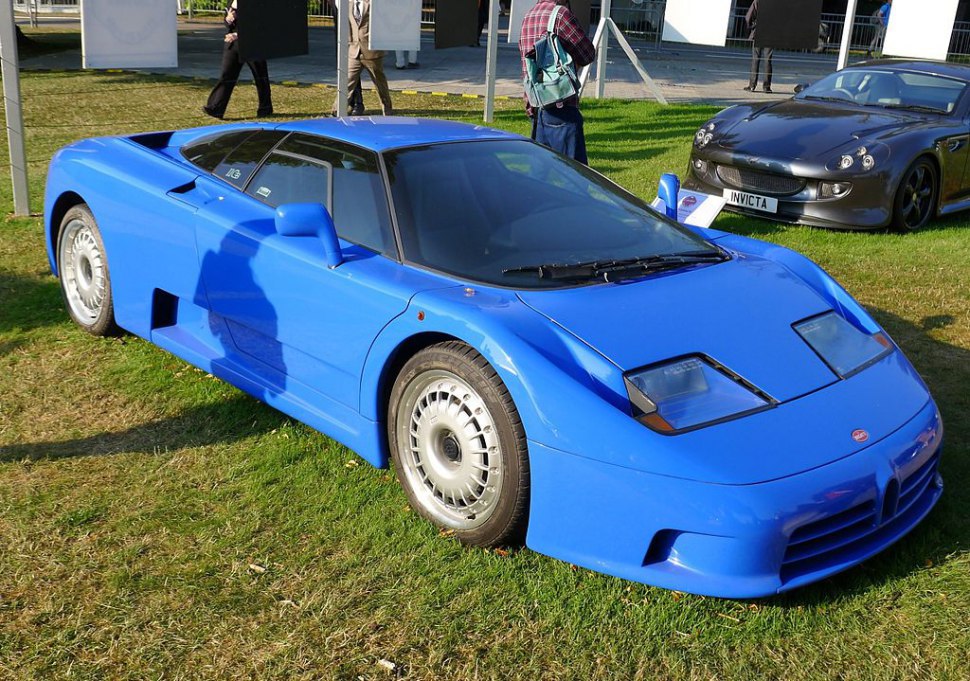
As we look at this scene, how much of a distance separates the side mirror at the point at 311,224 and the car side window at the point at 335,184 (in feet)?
0.57

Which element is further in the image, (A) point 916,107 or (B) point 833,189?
(A) point 916,107

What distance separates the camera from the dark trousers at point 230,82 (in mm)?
12219

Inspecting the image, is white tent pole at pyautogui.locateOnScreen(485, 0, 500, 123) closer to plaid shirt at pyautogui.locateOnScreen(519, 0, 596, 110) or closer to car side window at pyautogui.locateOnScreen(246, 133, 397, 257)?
plaid shirt at pyautogui.locateOnScreen(519, 0, 596, 110)

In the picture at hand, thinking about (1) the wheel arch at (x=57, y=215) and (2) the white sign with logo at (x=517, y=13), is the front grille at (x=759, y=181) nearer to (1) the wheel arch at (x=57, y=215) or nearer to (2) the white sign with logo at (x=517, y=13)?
(1) the wheel arch at (x=57, y=215)

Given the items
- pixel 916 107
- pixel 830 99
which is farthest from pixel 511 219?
pixel 830 99

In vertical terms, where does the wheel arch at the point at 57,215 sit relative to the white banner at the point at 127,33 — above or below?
below

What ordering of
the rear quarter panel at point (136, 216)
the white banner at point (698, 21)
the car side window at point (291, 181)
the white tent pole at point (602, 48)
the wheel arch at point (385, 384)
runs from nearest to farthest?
the wheel arch at point (385, 384), the car side window at point (291, 181), the rear quarter panel at point (136, 216), the white banner at point (698, 21), the white tent pole at point (602, 48)

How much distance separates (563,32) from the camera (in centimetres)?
771

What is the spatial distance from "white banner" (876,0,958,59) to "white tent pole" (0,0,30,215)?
10328 millimetres

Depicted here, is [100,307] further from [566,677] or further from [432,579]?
[566,677]

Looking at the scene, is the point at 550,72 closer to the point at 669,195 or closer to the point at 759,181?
the point at 759,181

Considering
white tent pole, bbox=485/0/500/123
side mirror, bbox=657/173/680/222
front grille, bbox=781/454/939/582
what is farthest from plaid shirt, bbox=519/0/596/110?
front grille, bbox=781/454/939/582

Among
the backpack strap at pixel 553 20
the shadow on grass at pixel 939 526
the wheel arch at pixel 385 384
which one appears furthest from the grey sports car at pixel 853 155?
the wheel arch at pixel 385 384

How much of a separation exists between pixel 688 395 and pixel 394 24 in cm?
997
